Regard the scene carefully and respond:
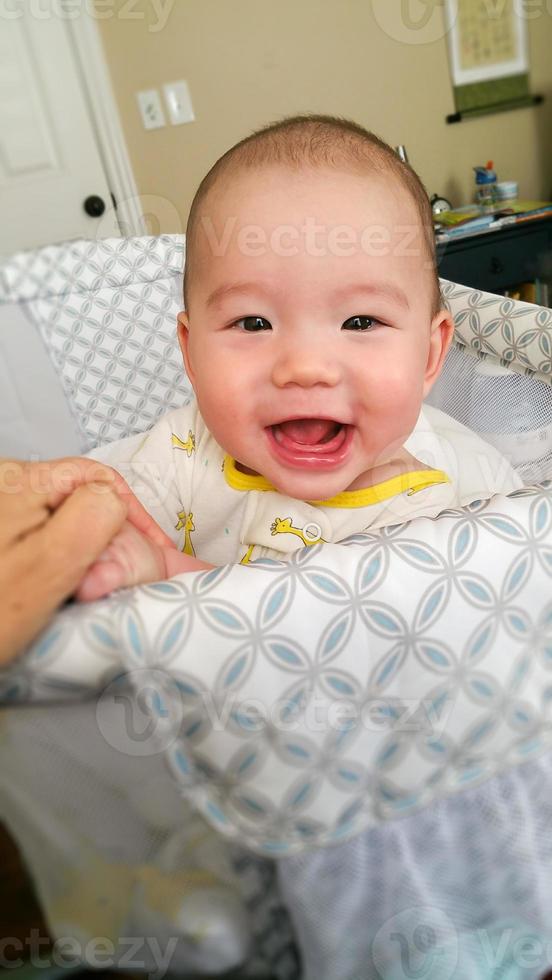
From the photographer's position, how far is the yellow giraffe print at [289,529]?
46cm

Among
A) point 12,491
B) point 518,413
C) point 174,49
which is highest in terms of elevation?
point 174,49

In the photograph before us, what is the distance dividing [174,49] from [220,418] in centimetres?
42

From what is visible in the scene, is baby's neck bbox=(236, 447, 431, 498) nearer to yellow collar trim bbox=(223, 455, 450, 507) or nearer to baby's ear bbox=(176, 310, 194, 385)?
yellow collar trim bbox=(223, 455, 450, 507)

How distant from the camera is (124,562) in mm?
263

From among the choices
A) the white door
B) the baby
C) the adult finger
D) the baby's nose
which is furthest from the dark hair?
the white door

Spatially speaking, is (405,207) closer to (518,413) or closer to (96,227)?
(518,413)

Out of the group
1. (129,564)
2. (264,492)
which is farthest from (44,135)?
(129,564)

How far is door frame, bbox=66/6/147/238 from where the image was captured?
58 centimetres

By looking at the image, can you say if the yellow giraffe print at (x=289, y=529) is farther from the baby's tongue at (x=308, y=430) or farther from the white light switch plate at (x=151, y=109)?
the white light switch plate at (x=151, y=109)

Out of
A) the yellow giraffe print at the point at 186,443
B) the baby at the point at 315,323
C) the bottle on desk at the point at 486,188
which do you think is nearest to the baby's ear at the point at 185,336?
the baby at the point at 315,323

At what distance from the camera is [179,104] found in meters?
0.52

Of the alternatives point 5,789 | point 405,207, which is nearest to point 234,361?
point 405,207

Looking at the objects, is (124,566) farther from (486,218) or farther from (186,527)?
(486,218)

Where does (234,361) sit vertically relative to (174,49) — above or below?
below
